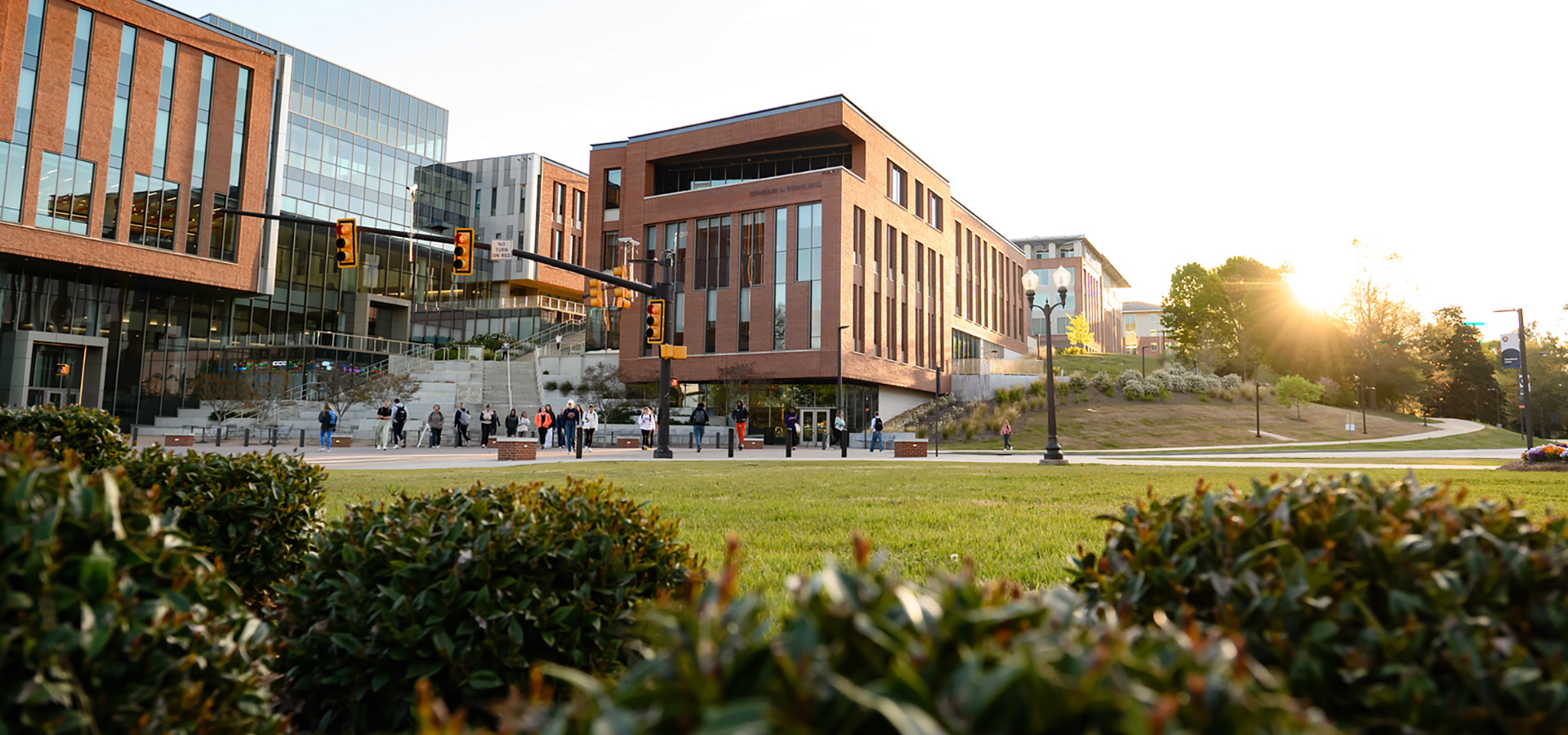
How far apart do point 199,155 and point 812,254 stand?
1243 inches

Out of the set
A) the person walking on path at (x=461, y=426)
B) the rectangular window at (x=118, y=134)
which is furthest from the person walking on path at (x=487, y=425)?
the rectangular window at (x=118, y=134)

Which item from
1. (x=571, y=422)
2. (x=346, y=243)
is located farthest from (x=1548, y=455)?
(x=571, y=422)

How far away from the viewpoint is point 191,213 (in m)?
41.8

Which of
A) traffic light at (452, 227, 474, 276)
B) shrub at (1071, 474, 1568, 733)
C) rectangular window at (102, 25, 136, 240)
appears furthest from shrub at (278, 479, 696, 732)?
rectangular window at (102, 25, 136, 240)

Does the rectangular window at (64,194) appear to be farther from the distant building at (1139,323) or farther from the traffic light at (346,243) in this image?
the distant building at (1139,323)

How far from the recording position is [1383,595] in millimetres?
2100

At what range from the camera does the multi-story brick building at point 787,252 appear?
46.0 meters

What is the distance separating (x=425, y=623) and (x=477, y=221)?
83528 mm

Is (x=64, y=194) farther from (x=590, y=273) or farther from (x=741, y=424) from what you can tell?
(x=741, y=424)

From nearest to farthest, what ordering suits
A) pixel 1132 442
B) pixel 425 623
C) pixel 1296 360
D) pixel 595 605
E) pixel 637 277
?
pixel 425 623
pixel 595 605
pixel 1132 442
pixel 637 277
pixel 1296 360

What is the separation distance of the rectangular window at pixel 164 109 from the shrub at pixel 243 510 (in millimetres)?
45075

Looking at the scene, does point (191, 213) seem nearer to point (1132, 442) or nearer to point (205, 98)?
point (205, 98)

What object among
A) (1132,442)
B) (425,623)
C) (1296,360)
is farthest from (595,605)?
(1296,360)

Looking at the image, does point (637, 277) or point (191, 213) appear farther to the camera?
point (637, 277)
